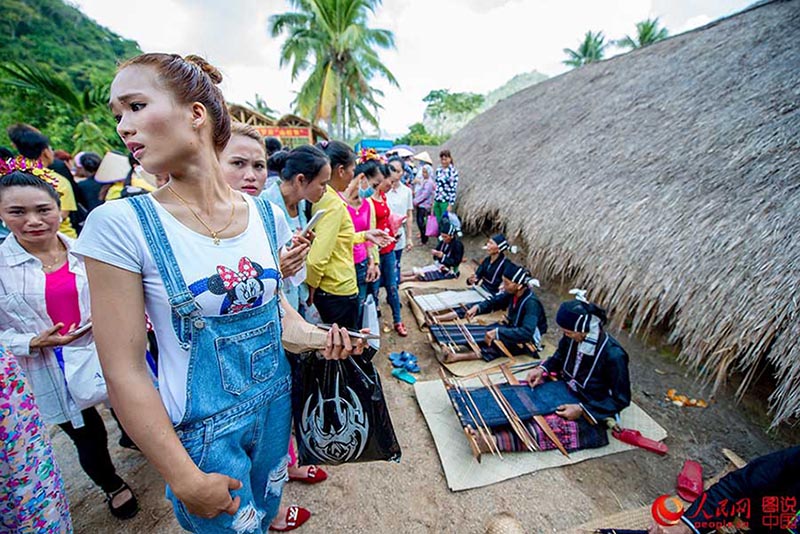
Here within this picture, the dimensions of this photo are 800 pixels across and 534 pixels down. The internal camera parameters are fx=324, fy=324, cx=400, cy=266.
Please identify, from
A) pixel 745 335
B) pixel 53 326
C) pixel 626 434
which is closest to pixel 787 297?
pixel 745 335

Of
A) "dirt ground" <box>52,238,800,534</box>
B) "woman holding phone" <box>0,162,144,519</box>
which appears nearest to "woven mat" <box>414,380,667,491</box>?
"dirt ground" <box>52,238,800,534</box>

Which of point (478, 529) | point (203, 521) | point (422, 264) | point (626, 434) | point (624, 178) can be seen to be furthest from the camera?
point (422, 264)

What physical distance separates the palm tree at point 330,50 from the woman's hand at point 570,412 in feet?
48.2

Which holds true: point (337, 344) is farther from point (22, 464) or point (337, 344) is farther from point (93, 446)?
point (93, 446)

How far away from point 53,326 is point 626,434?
376 centimetres

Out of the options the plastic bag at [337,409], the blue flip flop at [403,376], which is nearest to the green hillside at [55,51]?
the blue flip flop at [403,376]

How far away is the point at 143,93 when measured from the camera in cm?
77

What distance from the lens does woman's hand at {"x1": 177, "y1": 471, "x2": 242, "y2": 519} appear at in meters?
0.79

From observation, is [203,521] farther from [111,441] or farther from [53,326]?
[111,441]

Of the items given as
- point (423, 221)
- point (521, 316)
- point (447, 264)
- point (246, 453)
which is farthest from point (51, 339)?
point (423, 221)

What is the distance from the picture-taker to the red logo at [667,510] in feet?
6.34

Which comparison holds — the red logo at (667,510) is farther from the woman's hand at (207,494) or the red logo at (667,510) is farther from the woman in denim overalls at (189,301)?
the woman's hand at (207,494)

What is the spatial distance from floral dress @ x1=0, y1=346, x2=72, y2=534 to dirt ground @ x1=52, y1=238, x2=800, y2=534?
4.00ft

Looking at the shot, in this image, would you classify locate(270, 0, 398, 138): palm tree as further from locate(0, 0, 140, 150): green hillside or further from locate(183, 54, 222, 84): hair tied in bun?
locate(183, 54, 222, 84): hair tied in bun
